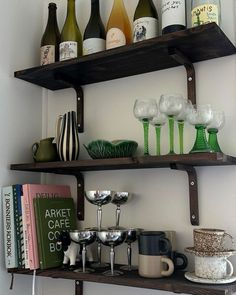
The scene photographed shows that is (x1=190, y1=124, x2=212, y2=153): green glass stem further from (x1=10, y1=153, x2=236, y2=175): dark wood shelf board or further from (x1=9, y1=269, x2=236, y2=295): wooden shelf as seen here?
(x1=9, y1=269, x2=236, y2=295): wooden shelf

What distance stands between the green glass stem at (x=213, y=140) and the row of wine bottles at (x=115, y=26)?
268 millimetres

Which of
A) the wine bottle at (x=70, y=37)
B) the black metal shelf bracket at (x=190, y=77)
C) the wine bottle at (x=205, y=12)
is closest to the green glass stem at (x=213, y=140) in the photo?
the black metal shelf bracket at (x=190, y=77)

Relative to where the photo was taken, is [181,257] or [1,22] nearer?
[181,257]

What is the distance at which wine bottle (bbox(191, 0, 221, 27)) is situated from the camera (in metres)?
0.95

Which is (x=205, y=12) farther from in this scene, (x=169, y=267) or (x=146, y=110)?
(x=169, y=267)

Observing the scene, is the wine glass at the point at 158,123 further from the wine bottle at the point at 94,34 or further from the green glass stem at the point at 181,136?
the wine bottle at the point at 94,34

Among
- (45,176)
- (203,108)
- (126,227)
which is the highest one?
(203,108)

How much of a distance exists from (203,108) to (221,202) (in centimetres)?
25

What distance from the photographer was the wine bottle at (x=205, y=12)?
3.11 feet

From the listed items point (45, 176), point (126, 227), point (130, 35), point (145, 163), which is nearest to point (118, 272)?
point (126, 227)

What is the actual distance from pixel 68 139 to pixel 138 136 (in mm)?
208

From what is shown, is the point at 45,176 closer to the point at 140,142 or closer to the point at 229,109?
the point at 140,142

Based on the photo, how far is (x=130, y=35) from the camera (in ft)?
3.90

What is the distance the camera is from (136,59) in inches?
42.0
